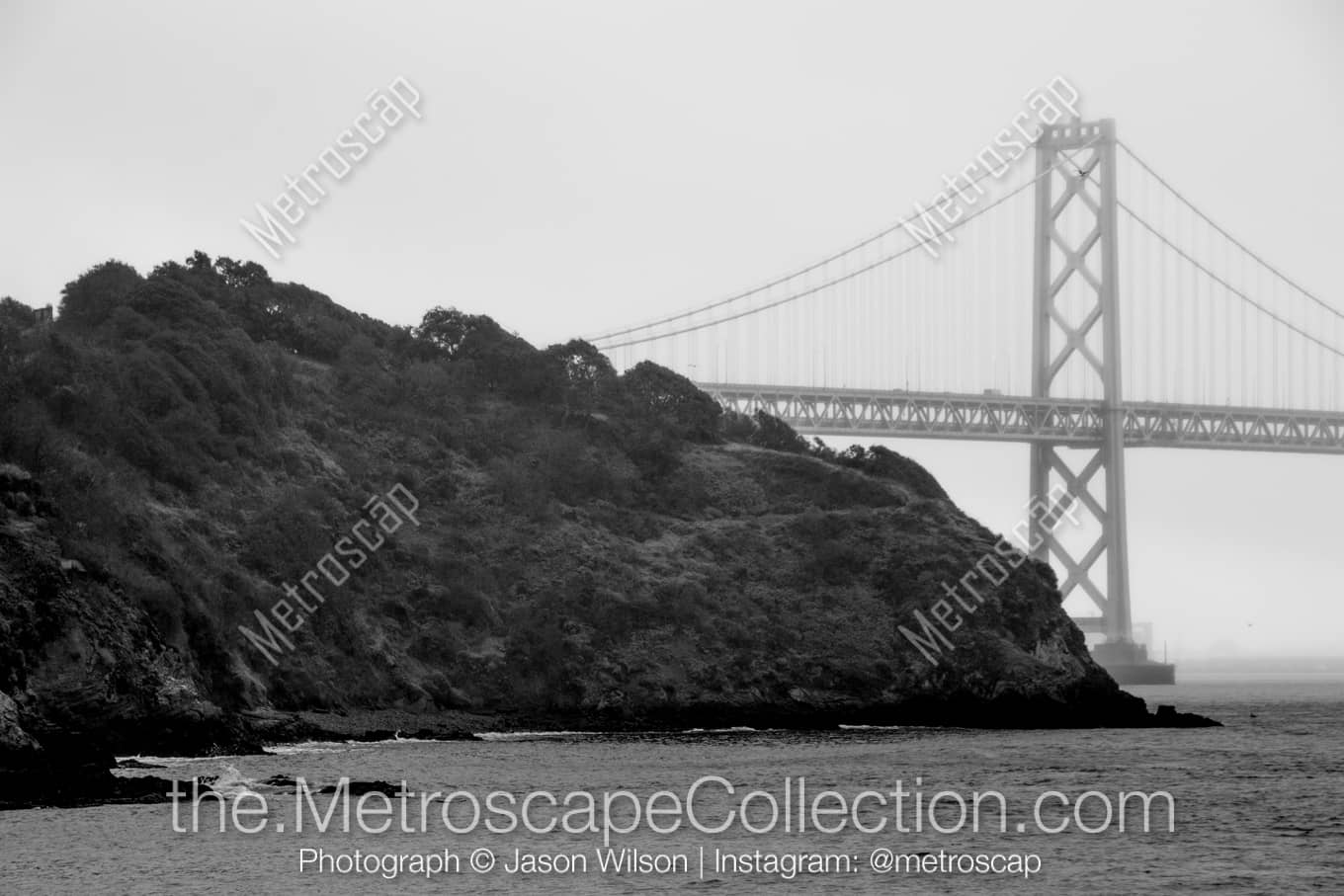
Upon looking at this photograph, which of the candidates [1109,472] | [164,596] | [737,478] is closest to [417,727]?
[164,596]

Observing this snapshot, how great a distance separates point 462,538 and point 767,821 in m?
41.2

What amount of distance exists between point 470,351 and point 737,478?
52.3ft

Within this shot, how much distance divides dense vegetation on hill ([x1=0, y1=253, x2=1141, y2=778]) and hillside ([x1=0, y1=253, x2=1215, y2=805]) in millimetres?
133

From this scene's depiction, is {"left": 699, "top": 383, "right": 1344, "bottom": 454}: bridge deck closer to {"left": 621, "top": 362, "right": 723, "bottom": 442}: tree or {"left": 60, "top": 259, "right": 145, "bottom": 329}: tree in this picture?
{"left": 621, "top": 362, "right": 723, "bottom": 442}: tree

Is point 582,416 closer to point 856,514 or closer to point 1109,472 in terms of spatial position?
point 856,514

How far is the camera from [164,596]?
57.1m

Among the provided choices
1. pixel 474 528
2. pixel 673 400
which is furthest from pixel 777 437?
pixel 474 528

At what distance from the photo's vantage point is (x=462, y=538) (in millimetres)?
77562

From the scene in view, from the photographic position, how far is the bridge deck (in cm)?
9844

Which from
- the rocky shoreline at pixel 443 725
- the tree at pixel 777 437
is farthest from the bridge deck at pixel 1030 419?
the rocky shoreline at pixel 443 725

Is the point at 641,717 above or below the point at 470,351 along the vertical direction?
below

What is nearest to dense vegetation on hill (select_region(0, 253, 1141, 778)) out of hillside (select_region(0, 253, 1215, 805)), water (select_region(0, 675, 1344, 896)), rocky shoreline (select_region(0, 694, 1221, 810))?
hillside (select_region(0, 253, 1215, 805))

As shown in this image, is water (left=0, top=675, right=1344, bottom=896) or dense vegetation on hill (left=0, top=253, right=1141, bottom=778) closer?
water (left=0, top=675, right=1344, bottom=896)

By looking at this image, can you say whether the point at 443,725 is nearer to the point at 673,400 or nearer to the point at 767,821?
the point at 767,821
